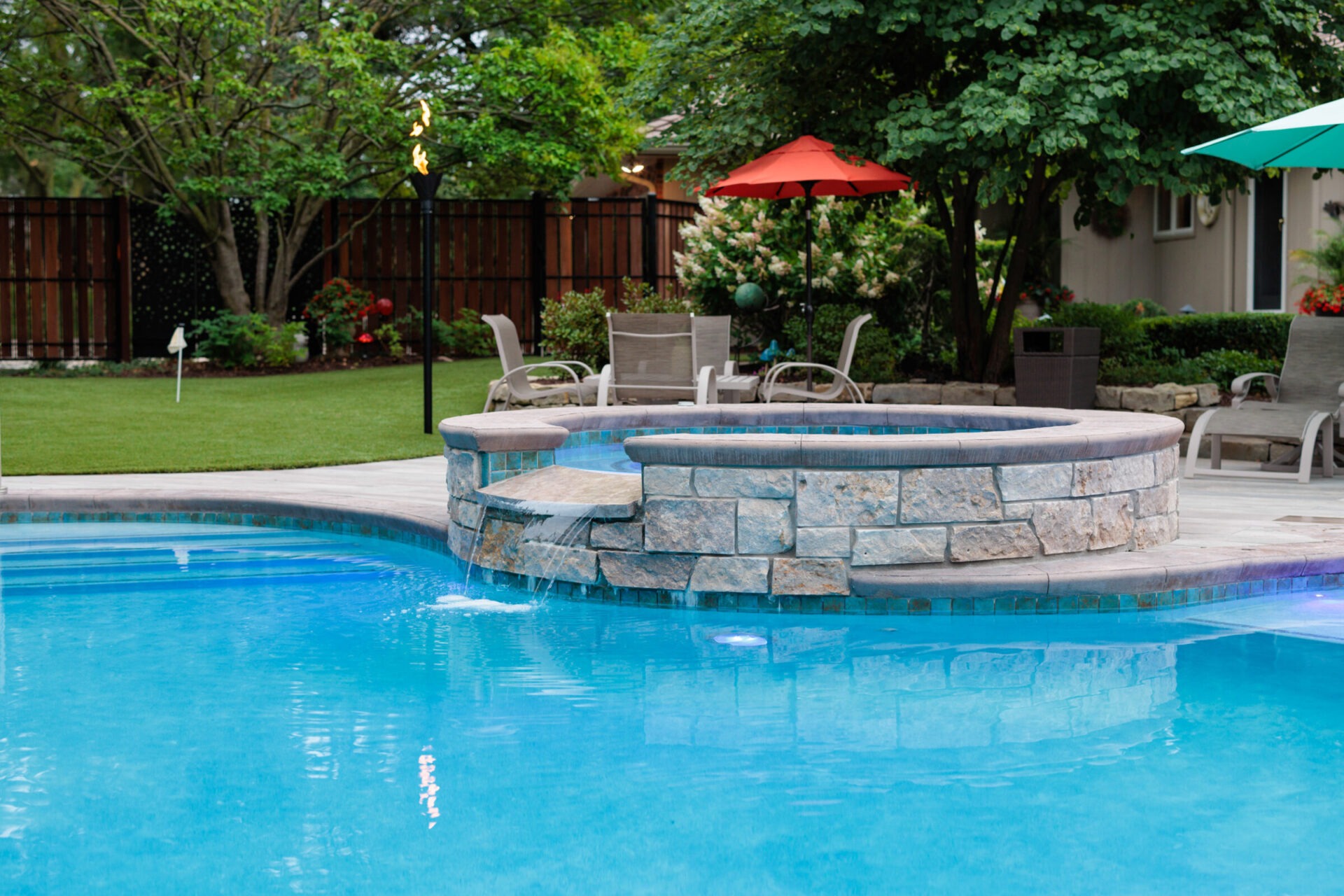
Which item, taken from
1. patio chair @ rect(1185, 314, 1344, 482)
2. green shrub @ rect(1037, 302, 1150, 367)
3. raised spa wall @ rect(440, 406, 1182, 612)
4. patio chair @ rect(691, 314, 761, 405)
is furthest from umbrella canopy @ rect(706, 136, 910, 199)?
raised spa wall @ rect(440, 406, 1182, 612)

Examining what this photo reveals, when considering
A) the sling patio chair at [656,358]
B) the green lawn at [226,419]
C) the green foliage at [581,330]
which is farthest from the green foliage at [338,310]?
the sling patio chair at [656,358]

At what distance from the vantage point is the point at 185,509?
22.8 feet

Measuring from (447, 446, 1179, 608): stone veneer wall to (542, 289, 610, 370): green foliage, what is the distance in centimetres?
718

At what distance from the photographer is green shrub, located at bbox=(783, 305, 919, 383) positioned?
1076 cm

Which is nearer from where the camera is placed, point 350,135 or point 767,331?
point 767,331

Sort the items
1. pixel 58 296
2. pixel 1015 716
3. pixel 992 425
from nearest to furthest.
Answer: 1. pixel 1015 716
2. pixel 992 425
3. pixel 58 296

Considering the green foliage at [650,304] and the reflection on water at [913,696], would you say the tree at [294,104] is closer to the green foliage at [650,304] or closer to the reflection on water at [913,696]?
the green foliage at [650,304]

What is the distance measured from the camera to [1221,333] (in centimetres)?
1240

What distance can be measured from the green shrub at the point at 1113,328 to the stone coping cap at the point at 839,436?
381 cm

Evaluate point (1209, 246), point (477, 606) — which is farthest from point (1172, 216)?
point (477, 606)

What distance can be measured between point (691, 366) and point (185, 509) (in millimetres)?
4091

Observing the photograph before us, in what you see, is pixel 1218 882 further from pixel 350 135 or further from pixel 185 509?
pixel 350 135

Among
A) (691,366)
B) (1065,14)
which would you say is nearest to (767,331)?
(691,366)

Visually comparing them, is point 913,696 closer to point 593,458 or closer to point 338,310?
point 593,458
